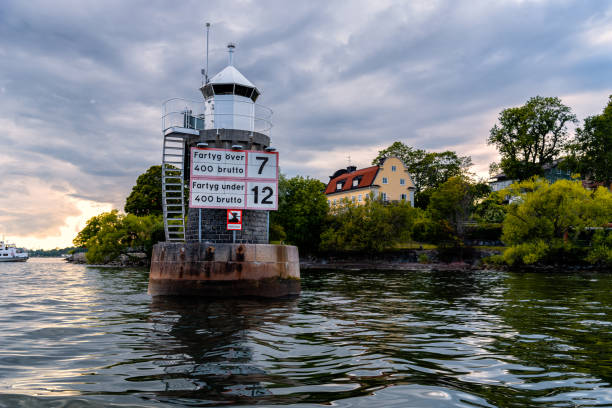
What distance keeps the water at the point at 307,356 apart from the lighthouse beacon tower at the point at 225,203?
176 cm

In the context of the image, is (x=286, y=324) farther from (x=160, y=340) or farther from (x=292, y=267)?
(x=292, y=267)

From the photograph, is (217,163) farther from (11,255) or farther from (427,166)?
(11,255)

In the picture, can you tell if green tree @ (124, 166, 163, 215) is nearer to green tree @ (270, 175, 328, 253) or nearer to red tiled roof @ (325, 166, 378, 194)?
green tree @ (270, 175, 328, 253)

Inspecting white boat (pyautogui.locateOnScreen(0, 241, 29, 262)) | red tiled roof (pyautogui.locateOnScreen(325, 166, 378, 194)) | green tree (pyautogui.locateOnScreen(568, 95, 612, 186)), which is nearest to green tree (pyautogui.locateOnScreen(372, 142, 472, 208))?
red tiled roof (pyautogui.locateOnScreen(325, 166, 378, 194))

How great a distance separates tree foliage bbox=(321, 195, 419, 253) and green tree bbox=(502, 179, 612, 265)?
1181cm

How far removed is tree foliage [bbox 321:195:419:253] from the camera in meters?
47.2

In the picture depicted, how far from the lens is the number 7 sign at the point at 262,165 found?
16.0 m

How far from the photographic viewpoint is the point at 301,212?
165ft

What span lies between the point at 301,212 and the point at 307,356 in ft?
144

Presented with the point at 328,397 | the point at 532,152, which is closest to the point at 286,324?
the point at 328,397

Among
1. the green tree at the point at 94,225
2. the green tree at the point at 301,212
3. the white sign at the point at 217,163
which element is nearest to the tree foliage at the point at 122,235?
the green tree at the point at 94,225

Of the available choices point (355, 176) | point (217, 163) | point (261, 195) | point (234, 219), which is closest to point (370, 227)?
point (355, 176)

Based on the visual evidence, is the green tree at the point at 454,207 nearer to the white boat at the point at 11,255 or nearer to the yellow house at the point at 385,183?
the yellow house at the point at 385,183

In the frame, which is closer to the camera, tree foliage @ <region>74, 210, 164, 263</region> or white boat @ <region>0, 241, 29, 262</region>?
tree foliage @ <region>74, 210, 164, 263</region>
